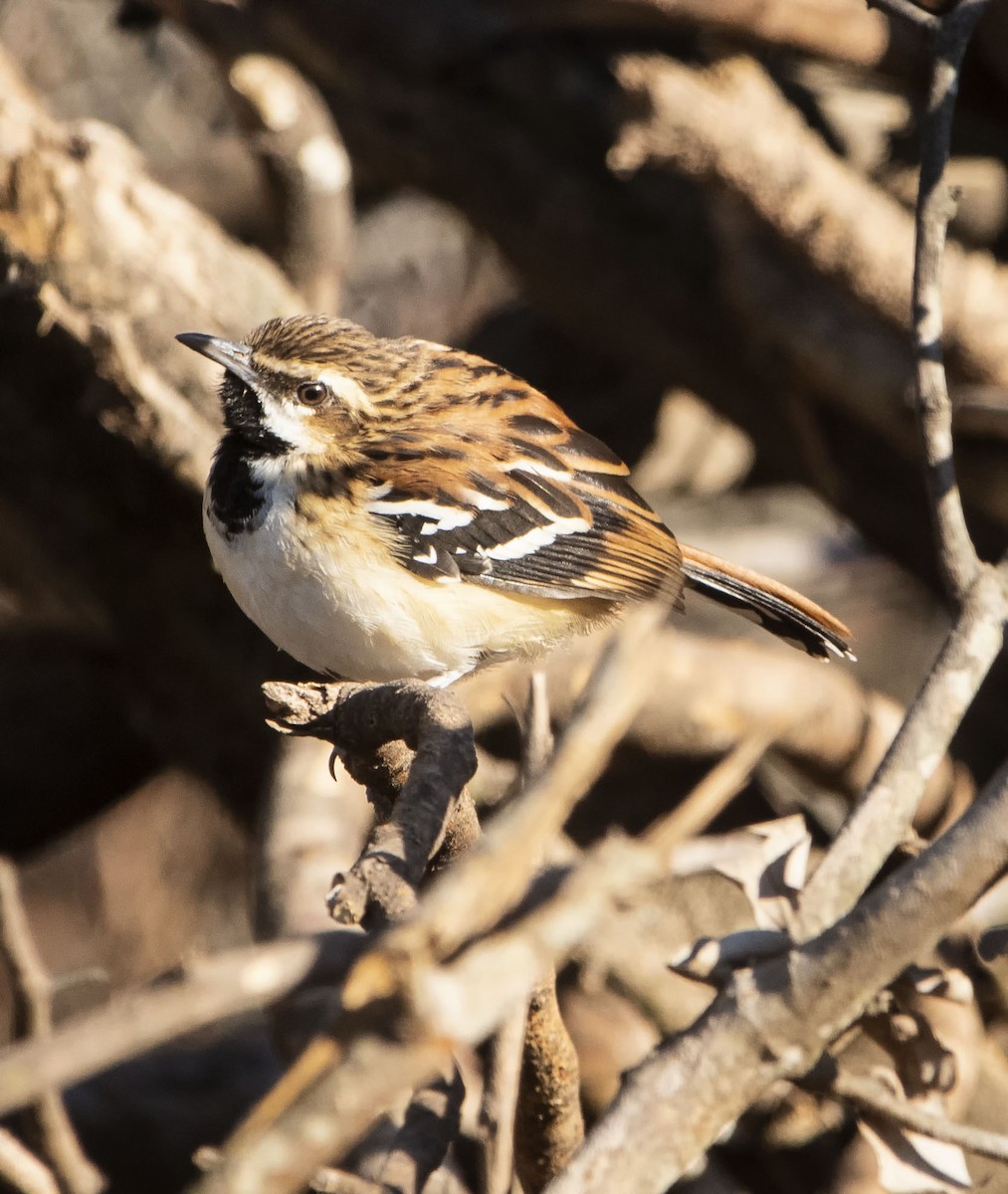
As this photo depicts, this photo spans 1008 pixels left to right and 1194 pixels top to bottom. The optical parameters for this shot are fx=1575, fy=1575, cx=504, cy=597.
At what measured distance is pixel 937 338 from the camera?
11.0 feet

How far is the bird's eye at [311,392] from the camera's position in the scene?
165 inches

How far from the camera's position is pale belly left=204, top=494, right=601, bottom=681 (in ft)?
12.5

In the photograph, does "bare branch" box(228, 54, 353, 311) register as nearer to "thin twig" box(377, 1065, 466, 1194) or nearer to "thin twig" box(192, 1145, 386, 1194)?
"thin twig" box(377, 1065, 466, 1194)

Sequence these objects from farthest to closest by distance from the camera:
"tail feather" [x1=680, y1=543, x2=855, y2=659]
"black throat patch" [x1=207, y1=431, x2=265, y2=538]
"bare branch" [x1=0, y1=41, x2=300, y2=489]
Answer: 1. "bare branch" [x1=0, y1=41, x2=300, y2=489]
2. "tail feather" [x1=680, y1=543, x2=855, y2=659]
3. "black throat patch" [x1=207, y1=431, x2=265, y2=538]

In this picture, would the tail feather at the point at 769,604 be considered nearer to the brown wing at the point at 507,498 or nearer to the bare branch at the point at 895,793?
the brown wing at the point at 507,498

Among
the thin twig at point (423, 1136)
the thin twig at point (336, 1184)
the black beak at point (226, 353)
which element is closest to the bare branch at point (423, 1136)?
the thin twig at point (423, 1136)

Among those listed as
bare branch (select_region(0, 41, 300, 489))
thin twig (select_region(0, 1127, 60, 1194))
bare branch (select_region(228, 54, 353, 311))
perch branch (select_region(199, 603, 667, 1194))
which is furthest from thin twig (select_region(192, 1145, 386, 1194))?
bare branch (select_region(228, 54, 353, 311))

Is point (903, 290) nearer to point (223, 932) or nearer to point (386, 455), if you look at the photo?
point (386, 455)

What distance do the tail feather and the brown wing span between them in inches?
→ 9.0

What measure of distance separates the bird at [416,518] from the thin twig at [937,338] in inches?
43.9

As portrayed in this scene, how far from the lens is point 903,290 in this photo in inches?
233

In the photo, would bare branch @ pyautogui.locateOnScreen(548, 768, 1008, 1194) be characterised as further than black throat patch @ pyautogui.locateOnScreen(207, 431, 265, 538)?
No

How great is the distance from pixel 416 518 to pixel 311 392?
513mm

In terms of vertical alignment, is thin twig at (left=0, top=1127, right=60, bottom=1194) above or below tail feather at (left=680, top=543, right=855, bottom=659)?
above
